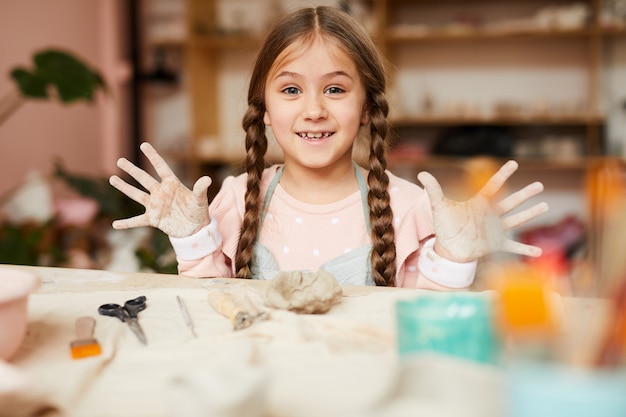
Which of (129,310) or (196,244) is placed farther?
(196,244)

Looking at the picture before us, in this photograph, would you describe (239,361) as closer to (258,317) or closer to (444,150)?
(258,317)

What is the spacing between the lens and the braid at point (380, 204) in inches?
50.3

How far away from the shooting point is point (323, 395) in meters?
0.57

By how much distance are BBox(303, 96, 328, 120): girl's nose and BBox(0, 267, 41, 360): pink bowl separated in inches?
26.3

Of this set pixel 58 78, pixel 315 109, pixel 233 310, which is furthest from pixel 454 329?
pixel 58 78

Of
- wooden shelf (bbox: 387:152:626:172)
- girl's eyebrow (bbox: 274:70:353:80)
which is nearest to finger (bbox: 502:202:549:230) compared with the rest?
girl's eyebrow (bbox: 274:70:353:80)

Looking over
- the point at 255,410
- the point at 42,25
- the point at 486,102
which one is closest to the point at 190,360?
the point at 255,410

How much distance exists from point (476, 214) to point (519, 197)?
0.22 feet

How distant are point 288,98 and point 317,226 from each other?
0.25m

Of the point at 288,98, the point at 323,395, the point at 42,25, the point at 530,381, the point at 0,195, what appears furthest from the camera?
the point at 42,25

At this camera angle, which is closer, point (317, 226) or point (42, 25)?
point (317, 226)

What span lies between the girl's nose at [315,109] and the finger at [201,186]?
9.5 inches

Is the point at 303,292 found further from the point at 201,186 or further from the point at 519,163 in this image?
the point at 519,163

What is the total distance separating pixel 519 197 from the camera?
1025 mm
